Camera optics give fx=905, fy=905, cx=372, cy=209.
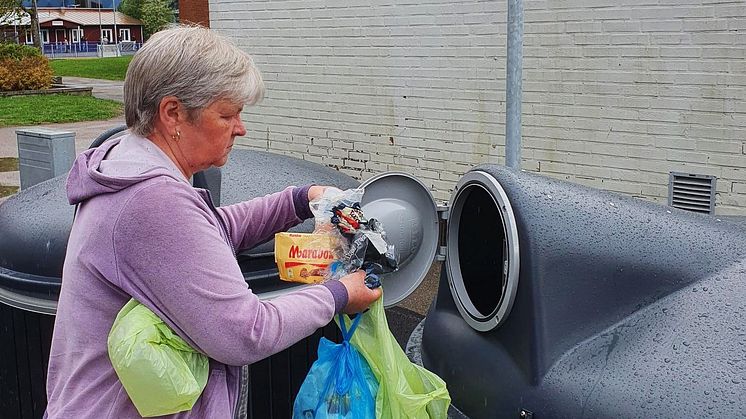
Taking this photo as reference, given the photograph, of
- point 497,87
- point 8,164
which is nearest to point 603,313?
point 497,87

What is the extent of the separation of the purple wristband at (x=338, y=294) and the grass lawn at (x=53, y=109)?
15531 millimetres

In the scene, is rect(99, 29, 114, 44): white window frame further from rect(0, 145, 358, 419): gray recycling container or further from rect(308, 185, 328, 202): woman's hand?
rect(308, 185, 328, 202): woman's hand

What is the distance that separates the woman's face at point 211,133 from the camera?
70.4 inches

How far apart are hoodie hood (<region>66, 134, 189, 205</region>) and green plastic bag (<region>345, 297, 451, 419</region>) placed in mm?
515

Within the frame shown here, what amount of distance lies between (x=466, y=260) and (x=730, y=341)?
70 centimetres

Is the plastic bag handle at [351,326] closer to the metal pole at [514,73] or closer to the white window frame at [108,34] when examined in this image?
the metal pole at [514,73]

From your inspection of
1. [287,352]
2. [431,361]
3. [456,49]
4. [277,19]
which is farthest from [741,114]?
[277,19]

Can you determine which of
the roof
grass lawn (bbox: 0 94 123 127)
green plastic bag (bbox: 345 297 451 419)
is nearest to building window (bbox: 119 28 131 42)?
the roof

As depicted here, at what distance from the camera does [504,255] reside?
6.24ft

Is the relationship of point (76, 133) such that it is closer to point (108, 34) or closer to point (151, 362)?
point (151, 362)

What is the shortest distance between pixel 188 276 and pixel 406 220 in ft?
2.65

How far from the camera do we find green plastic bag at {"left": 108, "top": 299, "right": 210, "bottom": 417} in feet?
5.36

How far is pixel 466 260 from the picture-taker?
215 centimetres

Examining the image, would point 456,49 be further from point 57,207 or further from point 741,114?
point 57,207
